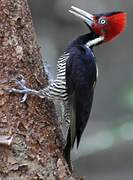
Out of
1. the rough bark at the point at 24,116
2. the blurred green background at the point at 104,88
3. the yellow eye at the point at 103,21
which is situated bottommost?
the blurred green background at the point at 104,88

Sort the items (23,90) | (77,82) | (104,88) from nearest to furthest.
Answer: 1. (23,90)
2. (77,82)
3. (104,88)

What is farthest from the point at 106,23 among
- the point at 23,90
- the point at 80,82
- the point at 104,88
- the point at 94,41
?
the point at 104,88

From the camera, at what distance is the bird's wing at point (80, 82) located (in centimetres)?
418

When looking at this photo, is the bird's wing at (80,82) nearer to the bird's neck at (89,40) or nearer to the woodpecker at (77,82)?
the woodpecker at (77,82)

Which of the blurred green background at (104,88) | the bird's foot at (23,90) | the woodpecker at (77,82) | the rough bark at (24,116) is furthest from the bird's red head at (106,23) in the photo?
the blurred green background at (104,88)

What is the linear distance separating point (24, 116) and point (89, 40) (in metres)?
0.89

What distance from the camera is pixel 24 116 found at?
3846mm

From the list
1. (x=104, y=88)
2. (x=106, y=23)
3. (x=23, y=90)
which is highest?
(x=106, y=23)

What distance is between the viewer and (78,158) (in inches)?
297

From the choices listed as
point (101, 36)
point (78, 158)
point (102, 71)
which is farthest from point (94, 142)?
point (101, 36)

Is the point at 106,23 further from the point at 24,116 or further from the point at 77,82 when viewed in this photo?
the point at 24,116

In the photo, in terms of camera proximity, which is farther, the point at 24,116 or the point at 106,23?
the point at 106,23

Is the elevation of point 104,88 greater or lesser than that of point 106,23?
lesser

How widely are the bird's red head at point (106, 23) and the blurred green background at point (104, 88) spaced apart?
3.10 metres
